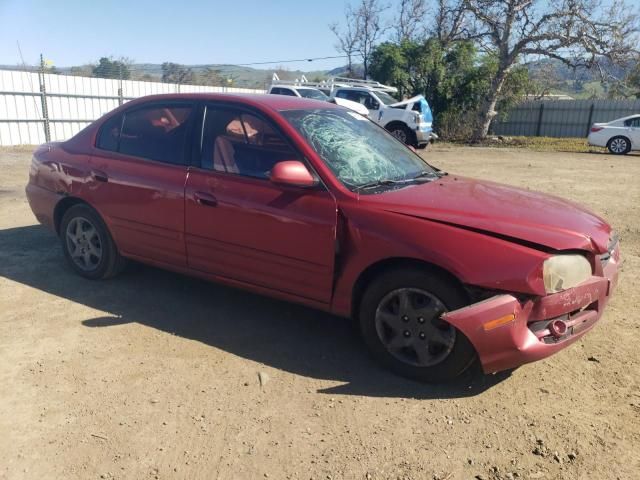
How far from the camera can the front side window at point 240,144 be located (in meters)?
3.87

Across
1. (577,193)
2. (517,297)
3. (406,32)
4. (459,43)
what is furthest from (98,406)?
(406,32)

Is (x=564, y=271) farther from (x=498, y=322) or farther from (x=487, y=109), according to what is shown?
(x=487, y=109)

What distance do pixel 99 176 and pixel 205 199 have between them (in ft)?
4.15

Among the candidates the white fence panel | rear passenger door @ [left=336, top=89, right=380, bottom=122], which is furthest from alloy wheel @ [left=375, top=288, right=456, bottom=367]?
rear passenger door @ [left=336, top=89, right=380, bottom=122]

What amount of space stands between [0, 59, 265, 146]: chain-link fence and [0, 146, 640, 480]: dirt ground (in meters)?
12.3

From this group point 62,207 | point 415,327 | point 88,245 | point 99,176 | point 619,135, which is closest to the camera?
point 415,327

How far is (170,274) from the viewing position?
5242 millimetres

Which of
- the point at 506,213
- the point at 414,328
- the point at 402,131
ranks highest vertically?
the point at 506,213

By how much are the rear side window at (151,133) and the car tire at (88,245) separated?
649 mm

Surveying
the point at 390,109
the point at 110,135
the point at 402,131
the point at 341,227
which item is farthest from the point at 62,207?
the point at 390,109

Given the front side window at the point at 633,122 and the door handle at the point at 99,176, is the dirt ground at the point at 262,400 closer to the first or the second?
the door handle at the point at 99,176

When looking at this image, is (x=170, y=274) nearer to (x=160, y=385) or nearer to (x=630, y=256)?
(x=160, y=385)

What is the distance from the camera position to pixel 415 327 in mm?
3268

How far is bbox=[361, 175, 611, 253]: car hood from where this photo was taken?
3043 millimetres
